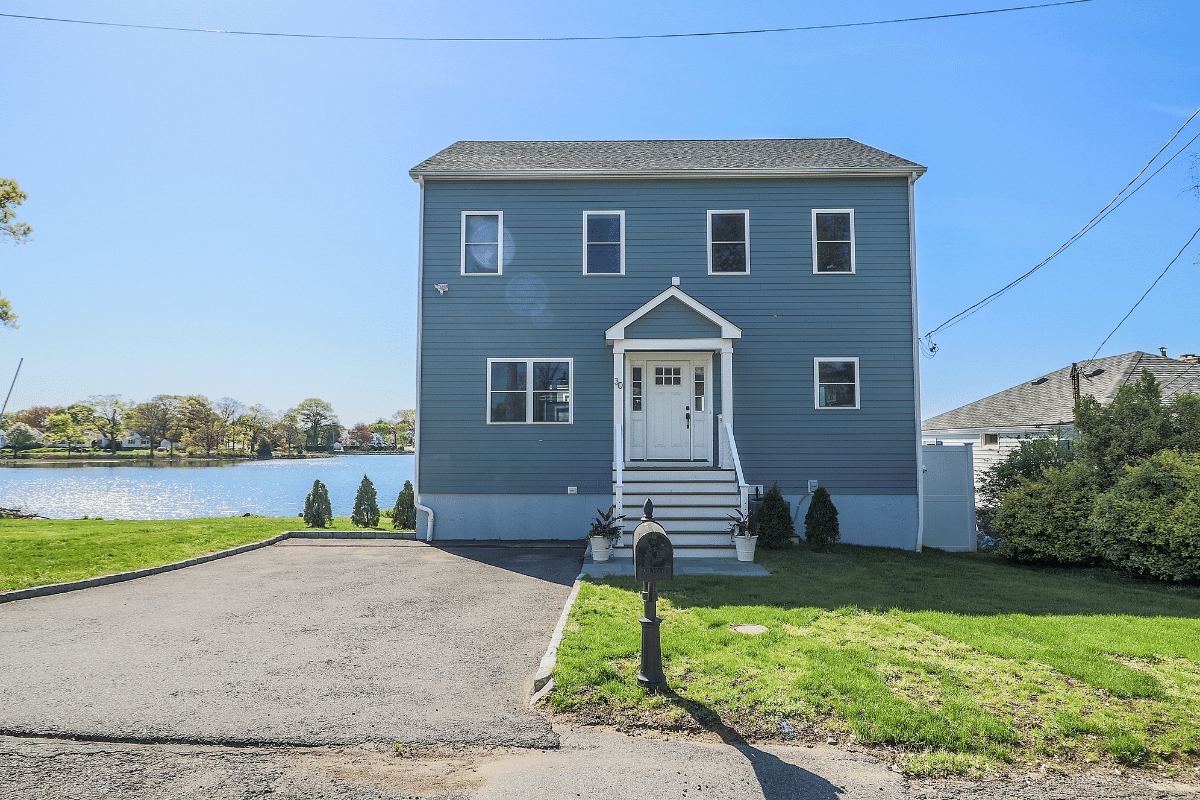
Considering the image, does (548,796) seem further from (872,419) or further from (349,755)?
(872,419)

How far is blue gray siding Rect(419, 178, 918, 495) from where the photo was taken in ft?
37.5

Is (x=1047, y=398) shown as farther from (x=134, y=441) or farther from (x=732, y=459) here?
(x=134, y=441)

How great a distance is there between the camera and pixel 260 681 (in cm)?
446

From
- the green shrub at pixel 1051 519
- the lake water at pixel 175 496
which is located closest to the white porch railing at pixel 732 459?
the green shrub at pixel 1051 519

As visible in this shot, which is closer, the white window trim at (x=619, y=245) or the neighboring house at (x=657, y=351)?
the neighboring house at (x=657, y=351)

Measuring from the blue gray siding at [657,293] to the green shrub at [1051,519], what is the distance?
5.82 ft

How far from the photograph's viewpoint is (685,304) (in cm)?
1091

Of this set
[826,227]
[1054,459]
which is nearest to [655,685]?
[826,227]

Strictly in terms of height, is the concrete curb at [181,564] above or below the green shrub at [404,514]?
below

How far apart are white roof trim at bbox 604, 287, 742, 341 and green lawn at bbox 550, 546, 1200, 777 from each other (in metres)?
5.01

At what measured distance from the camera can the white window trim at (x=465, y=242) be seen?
11805mm

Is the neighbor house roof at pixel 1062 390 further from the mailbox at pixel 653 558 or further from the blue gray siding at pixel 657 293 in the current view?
the mailbox at pixel 653 558

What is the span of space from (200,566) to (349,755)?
7.27m

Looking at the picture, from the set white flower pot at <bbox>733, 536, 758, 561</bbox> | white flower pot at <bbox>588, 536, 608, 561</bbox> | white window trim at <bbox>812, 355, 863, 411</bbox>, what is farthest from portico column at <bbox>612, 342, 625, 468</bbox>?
white window trim at <bbox>812, 355, 863, 411</bbox>
